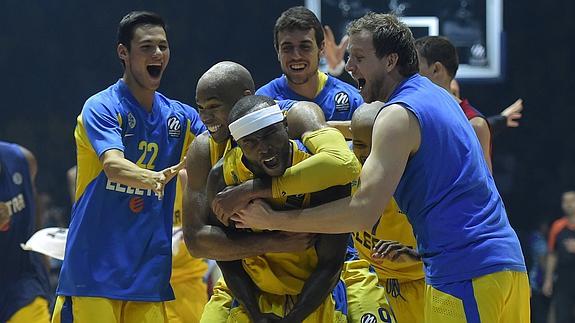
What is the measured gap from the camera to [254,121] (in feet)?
13.9

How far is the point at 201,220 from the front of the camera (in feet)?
15.4

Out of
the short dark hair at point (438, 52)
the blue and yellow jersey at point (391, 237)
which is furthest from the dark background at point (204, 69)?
the blue and yellow jersey at point (391, 237)

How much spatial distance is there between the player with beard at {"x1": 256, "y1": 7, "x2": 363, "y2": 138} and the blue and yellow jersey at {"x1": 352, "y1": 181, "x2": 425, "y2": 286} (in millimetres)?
843

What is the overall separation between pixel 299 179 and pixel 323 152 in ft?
0.48

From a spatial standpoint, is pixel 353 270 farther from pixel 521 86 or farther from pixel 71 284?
pixel 521 86

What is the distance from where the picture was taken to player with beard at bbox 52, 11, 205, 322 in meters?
5.69

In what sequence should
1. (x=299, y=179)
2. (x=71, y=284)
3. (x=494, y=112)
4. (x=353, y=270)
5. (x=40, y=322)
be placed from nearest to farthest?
(x=299, y=179) < (x=353, y=270) < (x=71, y=284) < (x=40, y=322) < (x=494, y=112)

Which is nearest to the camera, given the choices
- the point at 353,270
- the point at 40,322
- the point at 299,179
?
the point at 299,179

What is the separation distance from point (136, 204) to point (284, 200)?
Answer: 1534 millimetres

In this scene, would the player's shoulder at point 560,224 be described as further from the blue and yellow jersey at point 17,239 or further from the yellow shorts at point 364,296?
the yellow shorts at point 364,296

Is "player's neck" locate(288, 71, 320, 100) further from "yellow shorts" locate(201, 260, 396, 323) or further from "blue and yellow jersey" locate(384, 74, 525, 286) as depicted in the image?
"blue and yellow jersey" locate(384, 74, 525, 286)

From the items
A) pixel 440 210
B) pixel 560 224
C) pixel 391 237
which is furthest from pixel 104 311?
pixel 560 224

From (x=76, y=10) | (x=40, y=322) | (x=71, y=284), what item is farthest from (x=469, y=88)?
(x=71, y=284)

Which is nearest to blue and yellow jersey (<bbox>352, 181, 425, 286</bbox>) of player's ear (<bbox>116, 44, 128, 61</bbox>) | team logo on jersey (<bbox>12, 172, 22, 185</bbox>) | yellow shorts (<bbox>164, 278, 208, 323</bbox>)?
player's ear (<bbox>116, 44, 128, 61</bbox>)
